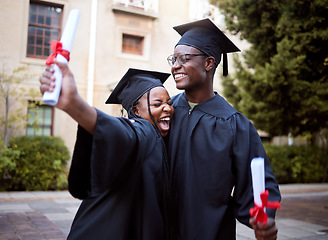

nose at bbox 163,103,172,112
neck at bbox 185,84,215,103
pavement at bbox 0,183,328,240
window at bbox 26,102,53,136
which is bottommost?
pavement at bbox 0,183,328,240

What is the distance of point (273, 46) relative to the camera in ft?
27.8

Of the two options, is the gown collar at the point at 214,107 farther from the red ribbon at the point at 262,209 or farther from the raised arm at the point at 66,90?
the raised arm at the point at 66,90

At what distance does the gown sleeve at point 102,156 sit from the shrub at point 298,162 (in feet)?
42.3

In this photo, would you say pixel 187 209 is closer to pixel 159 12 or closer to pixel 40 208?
pixel 40 208

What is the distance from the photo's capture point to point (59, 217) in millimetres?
6953

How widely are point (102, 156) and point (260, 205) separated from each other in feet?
2.28

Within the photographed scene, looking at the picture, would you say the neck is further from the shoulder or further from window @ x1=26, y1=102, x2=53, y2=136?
window @ x1=26, y1=102, x2=53, y2=136

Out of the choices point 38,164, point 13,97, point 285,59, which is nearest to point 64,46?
point 285,59

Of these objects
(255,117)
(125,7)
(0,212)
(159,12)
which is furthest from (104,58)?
(0,212)

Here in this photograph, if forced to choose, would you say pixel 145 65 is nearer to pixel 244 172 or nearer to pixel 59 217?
pixel 59 217

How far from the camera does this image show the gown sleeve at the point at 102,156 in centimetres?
148

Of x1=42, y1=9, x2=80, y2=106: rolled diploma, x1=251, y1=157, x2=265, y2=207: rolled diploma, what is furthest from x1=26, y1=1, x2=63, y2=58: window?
x1=251, y1=157, x2=265, y2=207: rolled diploma

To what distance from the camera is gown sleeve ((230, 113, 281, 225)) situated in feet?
7.02

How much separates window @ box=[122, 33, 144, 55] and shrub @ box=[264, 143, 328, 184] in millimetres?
6277
